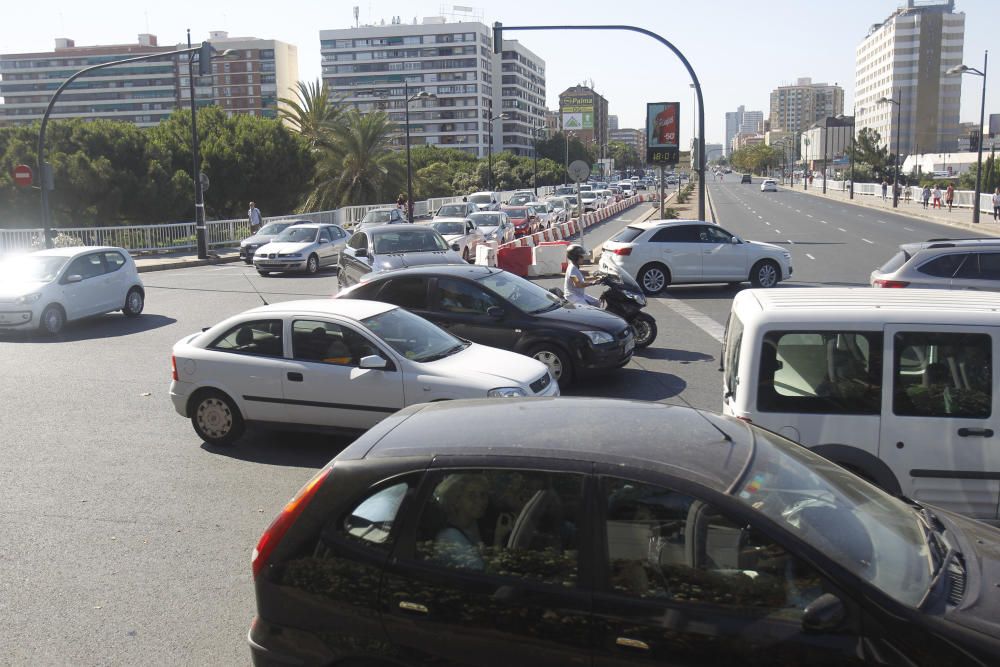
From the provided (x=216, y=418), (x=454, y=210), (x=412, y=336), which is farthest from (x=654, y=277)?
(x=454, y=210)

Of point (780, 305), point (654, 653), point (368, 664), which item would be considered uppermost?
point (780, 305)

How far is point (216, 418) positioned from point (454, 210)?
25805 mm

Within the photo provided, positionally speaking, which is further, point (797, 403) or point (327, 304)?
point (327, 304)

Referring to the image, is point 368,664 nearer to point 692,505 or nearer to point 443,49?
point 692,505

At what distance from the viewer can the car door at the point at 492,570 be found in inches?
125

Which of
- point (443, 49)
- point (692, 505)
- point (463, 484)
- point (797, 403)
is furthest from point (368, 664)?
point (443, 49)

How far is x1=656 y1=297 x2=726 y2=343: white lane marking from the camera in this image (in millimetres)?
14734

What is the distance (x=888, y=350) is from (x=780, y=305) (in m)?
0.70

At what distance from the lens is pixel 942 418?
18.2 feet

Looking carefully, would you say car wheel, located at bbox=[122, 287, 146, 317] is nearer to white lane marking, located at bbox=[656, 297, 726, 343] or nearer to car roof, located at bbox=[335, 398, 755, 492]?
white lane marking, located at bbox=[656, 297, 726, 343]

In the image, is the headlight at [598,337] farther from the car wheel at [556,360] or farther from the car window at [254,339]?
the car window at [254,339]

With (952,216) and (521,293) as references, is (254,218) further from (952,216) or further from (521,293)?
(952,216)

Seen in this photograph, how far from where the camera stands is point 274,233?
30734 mm

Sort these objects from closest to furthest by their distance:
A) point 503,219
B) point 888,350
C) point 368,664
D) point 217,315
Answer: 1. point 368,664
2. point 888,350
3. point 217,315
4. point 503,219
